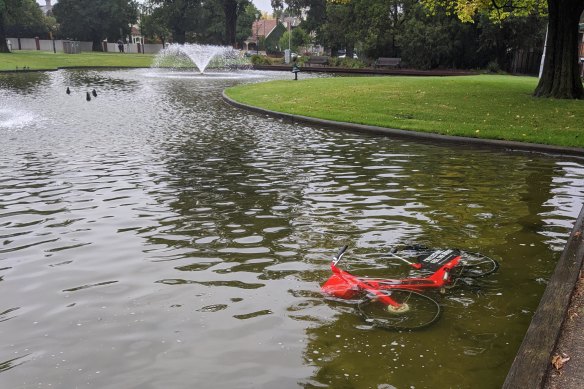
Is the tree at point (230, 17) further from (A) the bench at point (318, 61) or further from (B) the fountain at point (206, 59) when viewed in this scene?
(A) the bench at point (318, 61)

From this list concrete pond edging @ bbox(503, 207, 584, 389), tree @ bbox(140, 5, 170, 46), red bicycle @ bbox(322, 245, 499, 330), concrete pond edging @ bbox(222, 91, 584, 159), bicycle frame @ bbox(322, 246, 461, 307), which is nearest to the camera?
concrete pond edging @ bbox(503, 207, 584, 389)

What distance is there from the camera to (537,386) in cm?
323

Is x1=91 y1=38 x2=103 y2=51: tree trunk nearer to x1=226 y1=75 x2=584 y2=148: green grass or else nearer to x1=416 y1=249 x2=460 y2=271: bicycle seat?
x1=226 y1=75 x2=584 y2=148: green grass

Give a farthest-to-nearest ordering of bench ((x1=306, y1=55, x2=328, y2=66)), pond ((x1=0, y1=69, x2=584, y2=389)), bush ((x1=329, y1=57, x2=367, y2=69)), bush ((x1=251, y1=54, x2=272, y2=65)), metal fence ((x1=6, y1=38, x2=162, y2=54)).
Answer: metal fence ((x1=6, y1=38, x2=162, y2=54)) → bush ((x1=251, y1=54, x2=272, y2=65)) → bench ((x1=306, y1=55, x2=328, y2=66)) → bush ((x1=329, y1=57, x2=367, y2=69)) → pond ((x1=0, y1=69, x2=584, y2=389))

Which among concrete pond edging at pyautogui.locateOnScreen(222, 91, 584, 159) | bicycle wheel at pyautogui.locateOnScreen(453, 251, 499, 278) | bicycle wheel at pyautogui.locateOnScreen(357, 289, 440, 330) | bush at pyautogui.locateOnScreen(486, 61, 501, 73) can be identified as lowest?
bicycle wheel at pyautogui.locateOnScreen(357, 289, 440, 330)

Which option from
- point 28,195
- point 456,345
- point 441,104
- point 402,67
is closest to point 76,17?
point 402,67

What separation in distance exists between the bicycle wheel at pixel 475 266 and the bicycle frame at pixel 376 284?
0.29m

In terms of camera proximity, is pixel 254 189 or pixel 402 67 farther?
pixel 402 67

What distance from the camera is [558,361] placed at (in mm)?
3602

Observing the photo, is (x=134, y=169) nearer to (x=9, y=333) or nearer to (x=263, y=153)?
(x=263, y=153)

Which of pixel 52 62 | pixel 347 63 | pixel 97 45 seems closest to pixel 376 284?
pixel 347 63

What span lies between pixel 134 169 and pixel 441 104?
12.3m

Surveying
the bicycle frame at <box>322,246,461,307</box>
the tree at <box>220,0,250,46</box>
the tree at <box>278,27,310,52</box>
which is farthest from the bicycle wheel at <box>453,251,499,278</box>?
the tree at <box>220,0,250,46</box>

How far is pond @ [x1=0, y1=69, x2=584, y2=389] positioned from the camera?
13.2 ft
